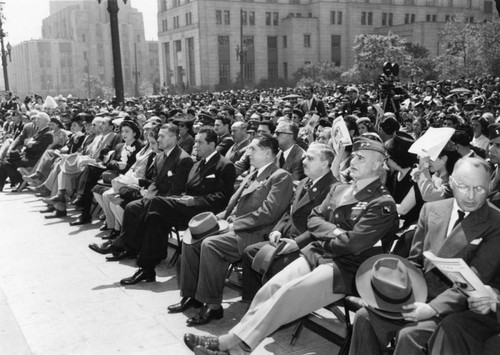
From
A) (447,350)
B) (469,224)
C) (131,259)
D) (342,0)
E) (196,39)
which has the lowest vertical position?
(131,259)

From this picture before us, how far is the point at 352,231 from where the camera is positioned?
13.9 feet

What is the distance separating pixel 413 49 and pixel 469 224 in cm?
7032

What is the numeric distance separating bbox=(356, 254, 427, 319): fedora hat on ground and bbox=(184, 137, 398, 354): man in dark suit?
0.50m

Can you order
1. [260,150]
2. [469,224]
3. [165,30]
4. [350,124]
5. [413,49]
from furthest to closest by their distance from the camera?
1. [165,30]
2. [413,49]
3. [350,124]
4. [260,150]
5. [469,224]

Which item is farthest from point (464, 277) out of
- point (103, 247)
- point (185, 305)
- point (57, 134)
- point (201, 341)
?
point (57, 134)

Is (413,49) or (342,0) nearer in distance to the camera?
(413,49)

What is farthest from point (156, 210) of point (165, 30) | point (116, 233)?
point (165, 30)

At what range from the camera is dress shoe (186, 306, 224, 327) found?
5160mm

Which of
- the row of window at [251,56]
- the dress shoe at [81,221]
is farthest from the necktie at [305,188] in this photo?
the row of window at [251,56]

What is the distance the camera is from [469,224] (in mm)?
3510

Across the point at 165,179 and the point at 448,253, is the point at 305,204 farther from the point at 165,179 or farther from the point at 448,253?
the point at 165,179

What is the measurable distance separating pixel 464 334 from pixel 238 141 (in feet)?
21.5

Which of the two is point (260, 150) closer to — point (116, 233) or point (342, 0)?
point (116, 233)

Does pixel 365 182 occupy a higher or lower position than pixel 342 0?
lower
